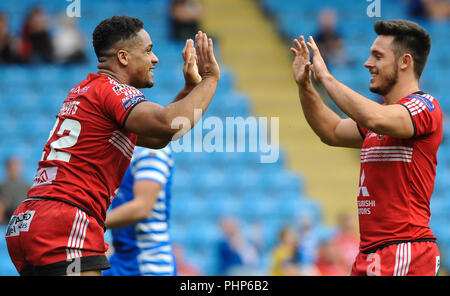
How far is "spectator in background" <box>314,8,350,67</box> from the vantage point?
13.9 metres

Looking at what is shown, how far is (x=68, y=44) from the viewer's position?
1310cm

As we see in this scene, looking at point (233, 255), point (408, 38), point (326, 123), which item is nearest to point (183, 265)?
point (233, 255)

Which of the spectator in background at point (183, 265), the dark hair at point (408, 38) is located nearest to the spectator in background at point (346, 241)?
the spectator in background at point (183, 265)

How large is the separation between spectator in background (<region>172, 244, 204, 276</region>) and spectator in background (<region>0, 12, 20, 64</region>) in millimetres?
5410

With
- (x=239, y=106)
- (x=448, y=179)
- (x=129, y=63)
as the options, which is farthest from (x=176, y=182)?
(x=129, y=63)

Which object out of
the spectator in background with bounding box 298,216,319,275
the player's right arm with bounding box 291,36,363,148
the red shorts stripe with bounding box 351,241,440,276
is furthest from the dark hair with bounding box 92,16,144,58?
the spectator in background with bounding box 298,216,319,275

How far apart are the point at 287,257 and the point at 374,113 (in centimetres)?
488

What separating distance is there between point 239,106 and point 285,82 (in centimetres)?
191

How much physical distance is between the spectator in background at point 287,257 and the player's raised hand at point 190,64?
459cm

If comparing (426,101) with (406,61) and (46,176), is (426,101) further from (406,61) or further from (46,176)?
(46,176)

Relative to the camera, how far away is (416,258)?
451 centimetres

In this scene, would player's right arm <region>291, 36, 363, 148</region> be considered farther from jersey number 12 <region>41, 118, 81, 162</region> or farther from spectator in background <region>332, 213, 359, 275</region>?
spectator in background <region>332, 213, 359, 275</region>

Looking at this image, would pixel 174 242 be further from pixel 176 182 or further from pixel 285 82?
pixel 285 82

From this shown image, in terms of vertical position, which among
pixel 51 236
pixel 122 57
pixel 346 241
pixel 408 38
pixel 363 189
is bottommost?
pixel 51 236
